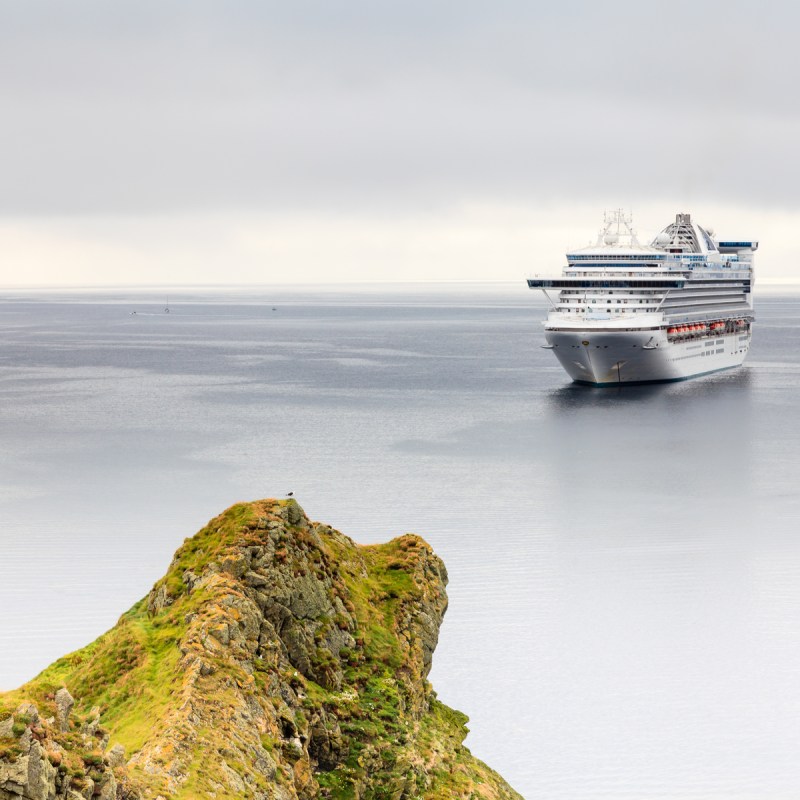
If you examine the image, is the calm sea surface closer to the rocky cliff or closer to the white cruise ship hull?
the white cruise ship hull

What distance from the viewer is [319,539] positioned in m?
22.9

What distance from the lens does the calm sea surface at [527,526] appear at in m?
31.8

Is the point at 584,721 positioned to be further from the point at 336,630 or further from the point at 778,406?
the point at 778,406

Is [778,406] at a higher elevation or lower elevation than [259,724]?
higher

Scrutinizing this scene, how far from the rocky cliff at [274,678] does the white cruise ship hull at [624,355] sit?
270 feet

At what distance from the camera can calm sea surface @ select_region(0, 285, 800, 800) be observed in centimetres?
3181

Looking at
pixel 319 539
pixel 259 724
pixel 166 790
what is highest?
pixel 319 539

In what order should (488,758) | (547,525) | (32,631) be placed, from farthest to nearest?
(547,525) < (32,631) < (488,758)

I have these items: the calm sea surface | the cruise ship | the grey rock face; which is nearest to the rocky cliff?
the grey rock face

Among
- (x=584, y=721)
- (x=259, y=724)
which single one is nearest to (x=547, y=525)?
(x=584, y=721)

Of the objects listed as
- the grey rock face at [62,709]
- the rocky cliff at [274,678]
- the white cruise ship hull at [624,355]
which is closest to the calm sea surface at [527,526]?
the white cruise ship hull at [624,355]

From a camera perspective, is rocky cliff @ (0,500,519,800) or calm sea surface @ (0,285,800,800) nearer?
rocky cliff @ (0,500,519,800)

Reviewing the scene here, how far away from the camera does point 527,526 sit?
5562 centimetres

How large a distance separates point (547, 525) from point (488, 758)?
27292 millimetres
